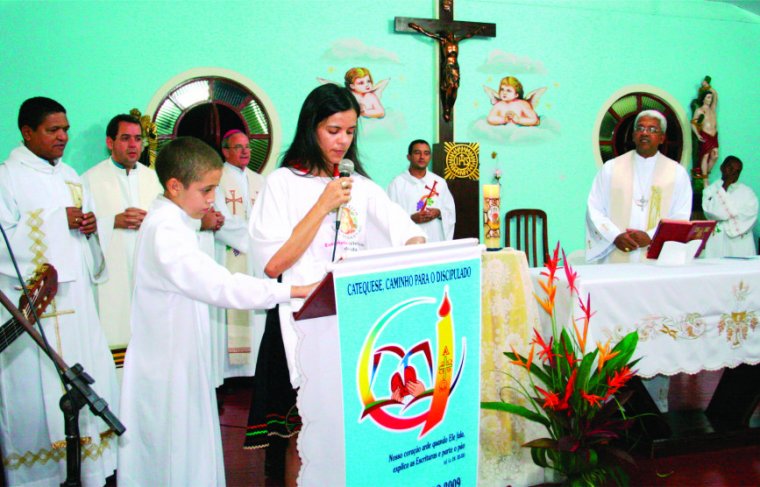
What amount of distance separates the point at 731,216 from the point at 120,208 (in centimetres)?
666

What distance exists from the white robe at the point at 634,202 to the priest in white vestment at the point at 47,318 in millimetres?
3133

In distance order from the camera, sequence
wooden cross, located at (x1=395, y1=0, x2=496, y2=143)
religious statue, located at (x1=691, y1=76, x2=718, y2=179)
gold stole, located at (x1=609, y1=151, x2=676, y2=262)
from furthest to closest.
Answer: religious statue, located at (x1=691, y1=76, x2=718, y2=179), wooden cross, located at (x1=395, y1=0, x2=496, y2=143), gold stole, located at (x1=609, y1=151, x2=676, y2=262)

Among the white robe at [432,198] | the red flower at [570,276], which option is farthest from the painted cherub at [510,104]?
the red flower at [570,276]

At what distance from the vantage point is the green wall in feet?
18.1

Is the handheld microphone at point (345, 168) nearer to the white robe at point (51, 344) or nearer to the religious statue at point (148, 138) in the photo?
the white robe at point (51, 344)

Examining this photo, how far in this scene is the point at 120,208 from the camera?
13.6 feet

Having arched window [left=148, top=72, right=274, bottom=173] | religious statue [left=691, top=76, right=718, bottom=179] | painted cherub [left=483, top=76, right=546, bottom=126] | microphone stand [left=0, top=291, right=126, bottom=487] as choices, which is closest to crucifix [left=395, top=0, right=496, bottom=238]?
painted cherub [left=483, top=76, right=546, bottom=126]

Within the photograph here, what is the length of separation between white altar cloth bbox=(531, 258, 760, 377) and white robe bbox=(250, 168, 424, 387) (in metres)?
0.93

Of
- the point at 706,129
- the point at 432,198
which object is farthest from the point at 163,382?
the point at 706,129

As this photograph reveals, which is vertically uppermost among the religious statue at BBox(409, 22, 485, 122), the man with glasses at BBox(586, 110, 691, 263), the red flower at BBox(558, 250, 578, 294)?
the religious statue at BBox(409, 22, 485, 122)

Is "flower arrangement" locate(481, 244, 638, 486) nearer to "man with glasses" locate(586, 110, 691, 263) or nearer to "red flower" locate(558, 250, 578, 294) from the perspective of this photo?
"red flower" locate(558, 250, 578, 294)

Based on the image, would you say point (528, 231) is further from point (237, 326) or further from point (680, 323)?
point (680, 323)

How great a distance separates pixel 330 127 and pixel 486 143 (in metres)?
4.86

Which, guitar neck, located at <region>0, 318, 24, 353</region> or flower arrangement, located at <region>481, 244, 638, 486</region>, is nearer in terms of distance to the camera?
guitar neck, located at <region>0, 318, 24, 353</region>
